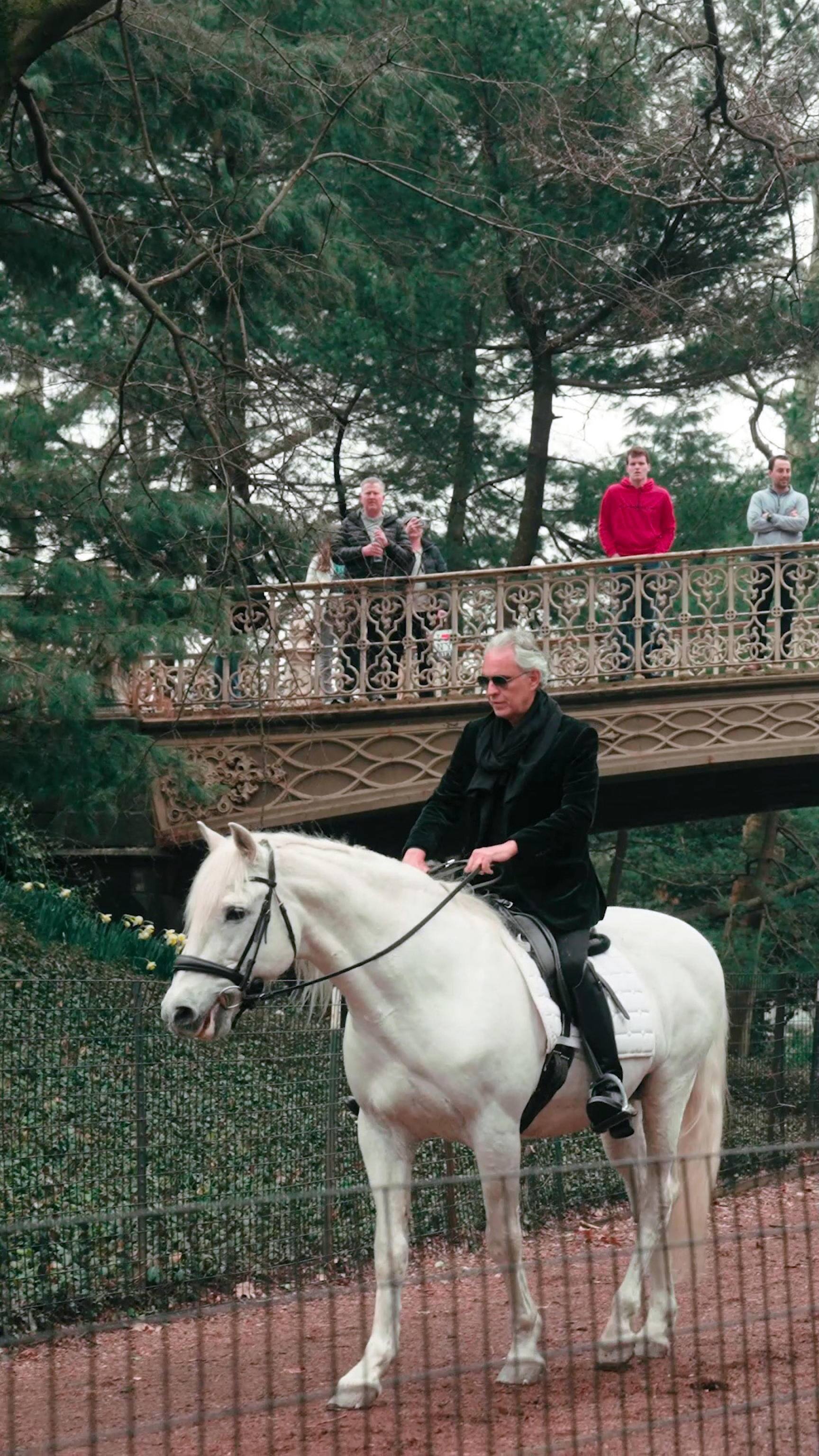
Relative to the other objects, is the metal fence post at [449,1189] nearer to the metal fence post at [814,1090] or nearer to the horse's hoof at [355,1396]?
the horse's hoof at [355,1396]

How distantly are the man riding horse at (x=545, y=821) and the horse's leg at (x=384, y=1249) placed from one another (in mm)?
897

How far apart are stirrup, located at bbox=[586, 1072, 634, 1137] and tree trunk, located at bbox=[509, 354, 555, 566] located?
58.9ft

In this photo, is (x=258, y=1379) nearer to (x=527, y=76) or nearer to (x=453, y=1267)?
(x=453, y=1267)

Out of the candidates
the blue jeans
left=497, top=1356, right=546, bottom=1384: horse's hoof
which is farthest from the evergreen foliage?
left=497, top=1356, right=546, bottom=1384: horse's hoof

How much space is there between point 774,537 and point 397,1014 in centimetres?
1273

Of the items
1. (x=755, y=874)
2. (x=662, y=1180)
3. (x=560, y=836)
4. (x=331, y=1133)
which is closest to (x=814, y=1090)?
(x=331, y=1133)

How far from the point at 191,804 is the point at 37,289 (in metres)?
5.08

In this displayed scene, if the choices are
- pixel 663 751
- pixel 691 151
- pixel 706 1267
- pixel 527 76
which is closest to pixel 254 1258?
pixel 706 1267

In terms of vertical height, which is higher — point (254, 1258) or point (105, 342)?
point (105, 342)

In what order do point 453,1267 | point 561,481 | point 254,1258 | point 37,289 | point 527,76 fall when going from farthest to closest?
point 561,481 < point 527,76 < point 37,289 < point 254,1258 < point 453,1267

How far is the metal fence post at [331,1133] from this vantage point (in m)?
10.6

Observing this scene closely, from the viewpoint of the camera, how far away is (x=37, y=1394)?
7758 millimetres

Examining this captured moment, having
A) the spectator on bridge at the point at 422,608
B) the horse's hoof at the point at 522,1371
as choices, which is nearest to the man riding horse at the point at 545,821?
the horse's hoof at the point at 522,1371

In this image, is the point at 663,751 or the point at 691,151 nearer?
the point at 691,151
